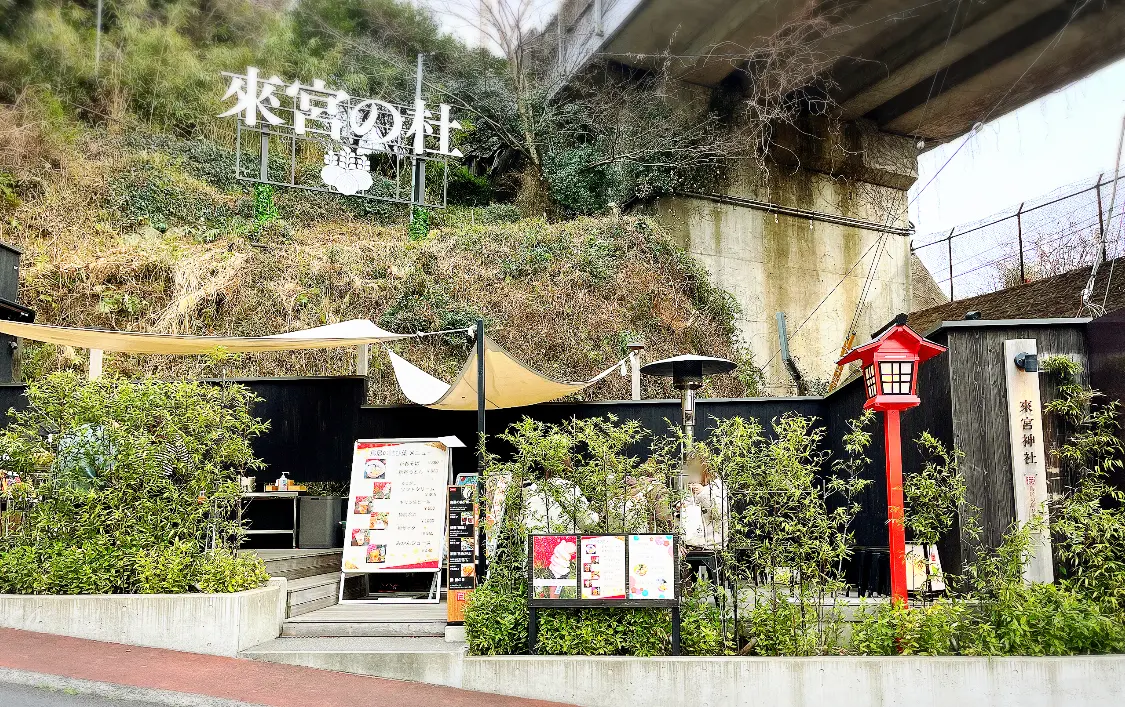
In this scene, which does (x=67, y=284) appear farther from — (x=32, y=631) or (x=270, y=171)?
(x=32, y=631)

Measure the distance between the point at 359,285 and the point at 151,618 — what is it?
26.5ft

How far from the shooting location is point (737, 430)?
479cm

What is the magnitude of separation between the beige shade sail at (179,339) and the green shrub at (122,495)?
5.40 feet

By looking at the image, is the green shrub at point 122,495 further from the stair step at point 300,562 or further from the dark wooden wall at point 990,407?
the dark wooden wall at point 990,407

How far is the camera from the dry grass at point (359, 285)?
12305mm

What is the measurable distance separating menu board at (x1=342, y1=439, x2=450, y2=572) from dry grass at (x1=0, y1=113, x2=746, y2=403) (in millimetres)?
4152

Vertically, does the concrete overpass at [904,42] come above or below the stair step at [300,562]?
above

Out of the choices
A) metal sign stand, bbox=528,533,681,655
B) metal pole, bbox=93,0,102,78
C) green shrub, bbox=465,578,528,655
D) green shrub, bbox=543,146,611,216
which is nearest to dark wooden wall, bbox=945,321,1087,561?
metal sign stand, bbox=528,533,681,655

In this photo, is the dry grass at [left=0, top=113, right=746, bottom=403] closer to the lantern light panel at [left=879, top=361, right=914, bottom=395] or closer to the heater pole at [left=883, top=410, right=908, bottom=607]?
the lantern light panel at [left=879, top=361, right=914, bottom=395]

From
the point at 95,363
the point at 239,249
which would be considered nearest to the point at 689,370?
the point at 95,363

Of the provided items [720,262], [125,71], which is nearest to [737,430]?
[720,262]

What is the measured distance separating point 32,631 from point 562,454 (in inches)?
145


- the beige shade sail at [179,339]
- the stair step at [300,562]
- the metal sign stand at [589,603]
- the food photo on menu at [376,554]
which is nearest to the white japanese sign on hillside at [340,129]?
the beige shade sail at [179,339]

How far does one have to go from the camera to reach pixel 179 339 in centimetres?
750
